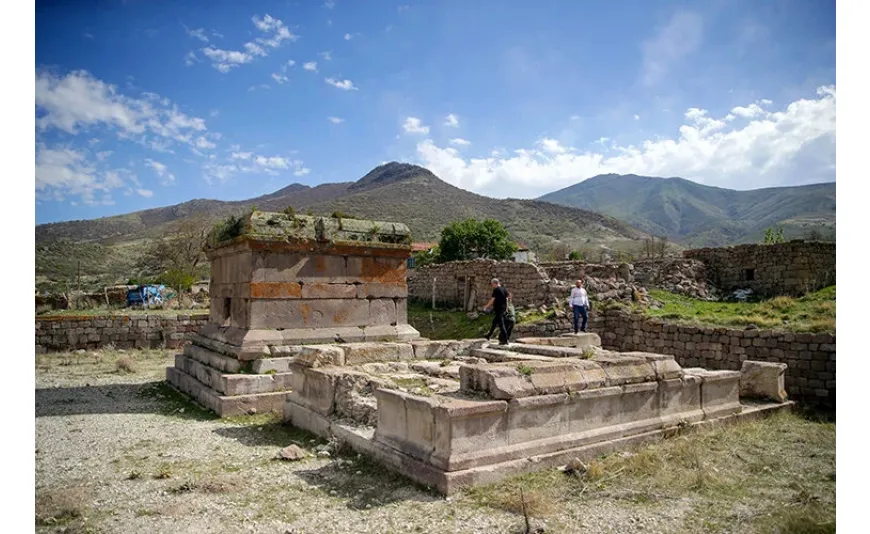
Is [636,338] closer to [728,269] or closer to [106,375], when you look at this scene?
[728,269]

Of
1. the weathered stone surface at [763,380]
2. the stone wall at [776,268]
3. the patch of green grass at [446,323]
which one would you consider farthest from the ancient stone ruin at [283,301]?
the stone wall at [776,268]

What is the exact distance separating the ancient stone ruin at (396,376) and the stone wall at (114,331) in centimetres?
663

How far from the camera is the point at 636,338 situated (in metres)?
14.4

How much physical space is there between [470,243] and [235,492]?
34.3m

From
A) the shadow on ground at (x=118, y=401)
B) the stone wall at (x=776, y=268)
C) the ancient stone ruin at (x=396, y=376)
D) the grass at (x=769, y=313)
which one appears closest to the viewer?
the ancient stone ruin at (x=396, y=376)

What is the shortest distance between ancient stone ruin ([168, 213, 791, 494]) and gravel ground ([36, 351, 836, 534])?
0.33 metres

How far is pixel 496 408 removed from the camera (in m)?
4.79

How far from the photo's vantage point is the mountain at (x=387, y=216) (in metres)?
38.9

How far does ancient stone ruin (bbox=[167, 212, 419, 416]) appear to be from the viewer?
820cm

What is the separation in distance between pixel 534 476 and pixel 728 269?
18812mm

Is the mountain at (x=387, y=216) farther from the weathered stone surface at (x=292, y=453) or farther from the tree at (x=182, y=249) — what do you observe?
the weathered stone surface at (x=292, y=453)

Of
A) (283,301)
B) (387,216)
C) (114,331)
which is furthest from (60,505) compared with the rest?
(387,216)

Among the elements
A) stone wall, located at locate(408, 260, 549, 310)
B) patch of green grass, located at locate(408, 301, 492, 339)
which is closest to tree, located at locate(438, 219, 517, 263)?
stone wall, located at locate(408, 260, 549, 310)
